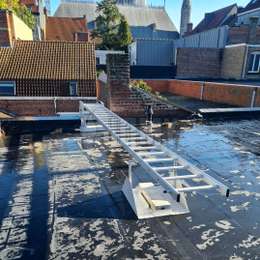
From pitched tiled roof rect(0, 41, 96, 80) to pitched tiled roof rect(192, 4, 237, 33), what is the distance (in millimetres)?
Result: 26494

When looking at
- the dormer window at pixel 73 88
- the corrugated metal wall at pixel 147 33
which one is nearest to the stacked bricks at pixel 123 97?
the dormer window at pixel 73 88

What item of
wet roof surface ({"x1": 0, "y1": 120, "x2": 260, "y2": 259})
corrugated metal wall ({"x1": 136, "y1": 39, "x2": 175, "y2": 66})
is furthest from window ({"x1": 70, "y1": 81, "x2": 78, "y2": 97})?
corrugated metal wall ({"x1": 136, "y1": 39, "x2": 175, "y2": 66})

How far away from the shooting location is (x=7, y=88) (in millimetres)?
15367

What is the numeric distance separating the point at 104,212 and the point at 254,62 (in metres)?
25.2

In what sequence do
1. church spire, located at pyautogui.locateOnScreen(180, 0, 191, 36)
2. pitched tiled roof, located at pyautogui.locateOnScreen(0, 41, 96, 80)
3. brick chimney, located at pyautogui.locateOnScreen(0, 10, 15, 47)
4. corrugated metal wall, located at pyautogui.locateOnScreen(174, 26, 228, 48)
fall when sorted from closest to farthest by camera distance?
pitched tiled roof, located at pyautogui.locateOnScreen(0, 41, 96, 80) → brick chimney, located at pyautogui.locateOnScreen(0, 10, 15, 47) → corrugated metal wall, located at pyautogui.locateOnScreen(174, 26, 228, 48) → church spire, located at pyautogui.locateOnScreen(180, 0, 191, 36)

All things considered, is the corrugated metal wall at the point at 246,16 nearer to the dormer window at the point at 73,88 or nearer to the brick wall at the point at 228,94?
the brick wall at the point at 228,94

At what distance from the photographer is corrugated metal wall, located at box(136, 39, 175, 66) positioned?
32344 millimetres

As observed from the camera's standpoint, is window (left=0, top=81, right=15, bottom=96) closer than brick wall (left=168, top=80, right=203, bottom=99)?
Yes

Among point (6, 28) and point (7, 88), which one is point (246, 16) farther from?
point (7, 88)

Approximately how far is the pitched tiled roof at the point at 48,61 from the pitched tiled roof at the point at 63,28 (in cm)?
2207

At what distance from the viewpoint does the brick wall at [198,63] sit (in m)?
27.1

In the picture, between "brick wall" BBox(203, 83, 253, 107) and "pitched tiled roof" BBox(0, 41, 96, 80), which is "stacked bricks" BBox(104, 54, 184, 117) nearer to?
"pitched tiled roof" BBox(0, 41, 96, 80)

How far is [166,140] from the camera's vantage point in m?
9.13

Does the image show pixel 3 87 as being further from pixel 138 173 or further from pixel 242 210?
pixel 242 210
